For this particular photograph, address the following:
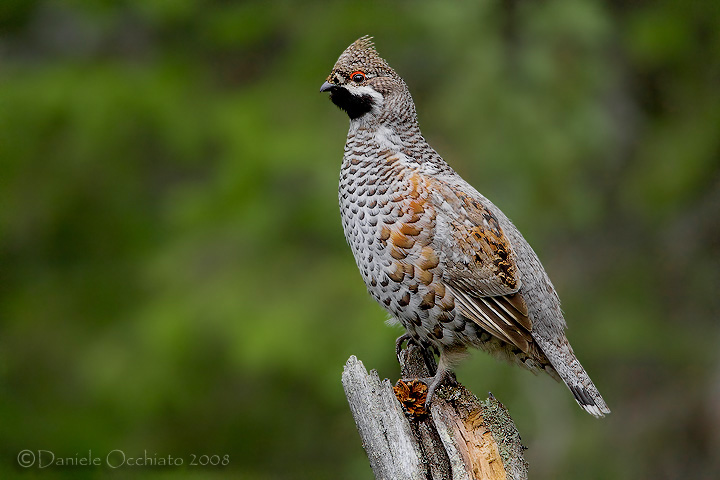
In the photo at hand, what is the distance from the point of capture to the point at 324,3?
6.61 m

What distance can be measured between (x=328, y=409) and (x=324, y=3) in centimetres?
345

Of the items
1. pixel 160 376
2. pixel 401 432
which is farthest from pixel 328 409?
pixel 401 432

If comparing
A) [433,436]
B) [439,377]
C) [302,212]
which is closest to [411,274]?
[439,377]

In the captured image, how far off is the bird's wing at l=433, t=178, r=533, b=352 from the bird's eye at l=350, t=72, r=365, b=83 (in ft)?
2.41

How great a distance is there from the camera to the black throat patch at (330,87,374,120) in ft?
13.4

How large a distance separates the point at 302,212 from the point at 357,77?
2.42 m

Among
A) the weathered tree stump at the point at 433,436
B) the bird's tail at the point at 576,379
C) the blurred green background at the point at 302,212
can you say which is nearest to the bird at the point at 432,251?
the bird's tail at the point at 576,379

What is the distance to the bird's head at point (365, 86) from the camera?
4.07 m

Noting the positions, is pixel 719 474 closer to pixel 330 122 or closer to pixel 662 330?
pixel 662 330

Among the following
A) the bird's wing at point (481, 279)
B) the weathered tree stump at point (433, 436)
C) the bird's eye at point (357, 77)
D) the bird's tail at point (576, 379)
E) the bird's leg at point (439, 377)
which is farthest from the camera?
the bird's eye at point (357, 77)

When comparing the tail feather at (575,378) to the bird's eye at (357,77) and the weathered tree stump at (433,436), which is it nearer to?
the weathered tree stump at (433,436)

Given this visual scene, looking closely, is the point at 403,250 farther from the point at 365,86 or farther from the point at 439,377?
the point at 365,86

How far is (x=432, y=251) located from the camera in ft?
12.7

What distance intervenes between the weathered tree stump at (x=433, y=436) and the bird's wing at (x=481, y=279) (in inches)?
17.2
